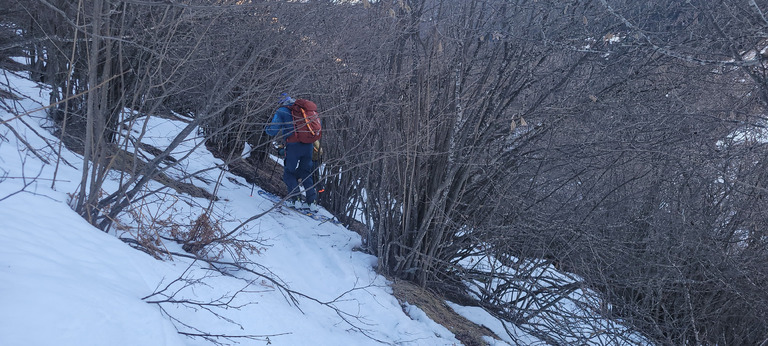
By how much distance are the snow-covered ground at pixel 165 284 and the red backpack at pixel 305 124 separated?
1.02 meters

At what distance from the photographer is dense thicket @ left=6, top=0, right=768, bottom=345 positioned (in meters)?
6.04

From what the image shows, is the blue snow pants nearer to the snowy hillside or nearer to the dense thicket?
the snowy hillside

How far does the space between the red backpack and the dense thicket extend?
2.16ft

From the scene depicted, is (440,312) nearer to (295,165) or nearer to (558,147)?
(558,147)

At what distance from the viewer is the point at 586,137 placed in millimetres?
6191

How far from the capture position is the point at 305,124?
736cm

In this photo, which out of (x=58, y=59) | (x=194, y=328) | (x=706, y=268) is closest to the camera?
(x=194, y=328)

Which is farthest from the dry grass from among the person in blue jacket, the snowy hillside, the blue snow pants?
the blue snow pants

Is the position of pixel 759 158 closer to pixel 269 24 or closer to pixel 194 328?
pixel 269 24

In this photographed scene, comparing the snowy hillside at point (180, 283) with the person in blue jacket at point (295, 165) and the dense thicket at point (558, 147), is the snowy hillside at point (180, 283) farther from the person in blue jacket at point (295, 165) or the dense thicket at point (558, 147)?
the dense thicket at point (558, 147)

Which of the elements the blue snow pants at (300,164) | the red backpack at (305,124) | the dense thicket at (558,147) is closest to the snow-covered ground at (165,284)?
the blue snow pants at (300,164)

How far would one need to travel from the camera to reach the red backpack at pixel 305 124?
750 cm

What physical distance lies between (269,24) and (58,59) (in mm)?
2860

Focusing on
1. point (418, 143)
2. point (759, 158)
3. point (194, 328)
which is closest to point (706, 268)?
point (759, 158)
